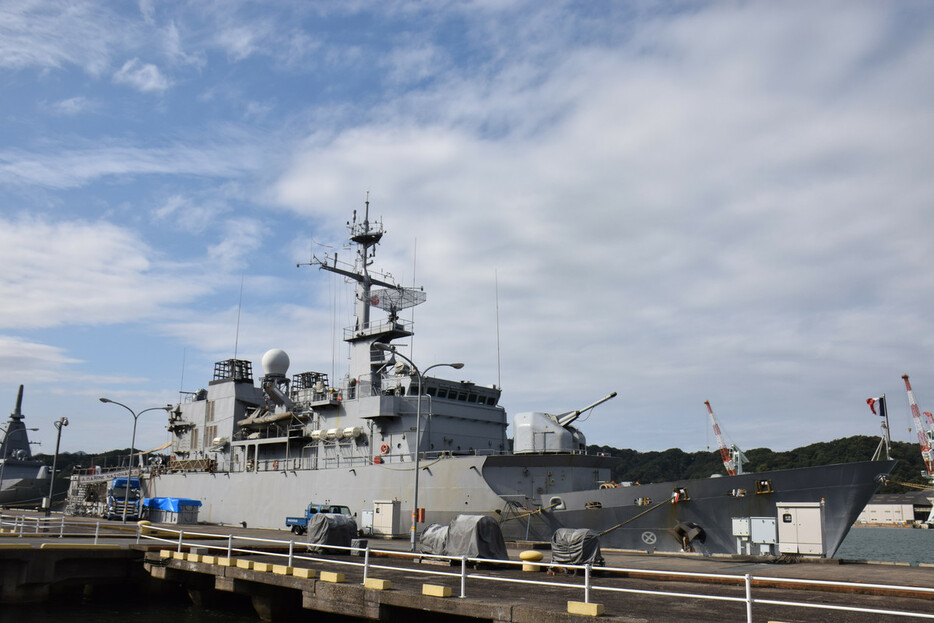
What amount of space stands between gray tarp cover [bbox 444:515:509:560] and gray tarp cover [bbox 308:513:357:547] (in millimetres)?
4994

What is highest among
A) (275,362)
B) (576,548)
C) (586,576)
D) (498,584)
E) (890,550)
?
(275,362)

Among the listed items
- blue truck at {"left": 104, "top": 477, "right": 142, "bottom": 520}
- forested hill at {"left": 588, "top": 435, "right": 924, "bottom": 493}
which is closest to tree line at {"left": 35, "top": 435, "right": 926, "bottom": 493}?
forested hill at {"left": 588, "top": 435, "right": 924, "bottom": 493}

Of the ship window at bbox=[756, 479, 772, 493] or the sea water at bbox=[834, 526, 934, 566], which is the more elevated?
the ship window at bbox=[756, 479, 772, 493]

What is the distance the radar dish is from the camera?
37.0 meters

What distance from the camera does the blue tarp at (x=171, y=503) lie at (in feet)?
131

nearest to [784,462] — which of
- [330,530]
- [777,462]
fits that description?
[777,462]

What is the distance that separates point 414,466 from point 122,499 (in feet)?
95.7

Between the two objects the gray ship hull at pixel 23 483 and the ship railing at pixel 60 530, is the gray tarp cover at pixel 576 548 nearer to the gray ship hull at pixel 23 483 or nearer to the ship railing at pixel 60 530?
the ship railing at pixel 60 530

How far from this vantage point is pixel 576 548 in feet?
52.8

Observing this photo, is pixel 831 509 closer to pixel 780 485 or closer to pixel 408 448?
pixel 780 485

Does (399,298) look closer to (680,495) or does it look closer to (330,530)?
(330,530)

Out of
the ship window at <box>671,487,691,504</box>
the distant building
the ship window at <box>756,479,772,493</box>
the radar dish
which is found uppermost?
the radar dish

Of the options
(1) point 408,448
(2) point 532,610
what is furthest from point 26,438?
(2) point 532,610

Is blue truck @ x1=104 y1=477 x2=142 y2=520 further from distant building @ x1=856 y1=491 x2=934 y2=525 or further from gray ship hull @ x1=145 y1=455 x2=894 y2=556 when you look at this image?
distant building @ x1=856 y1=491 x2=934 y2=525
